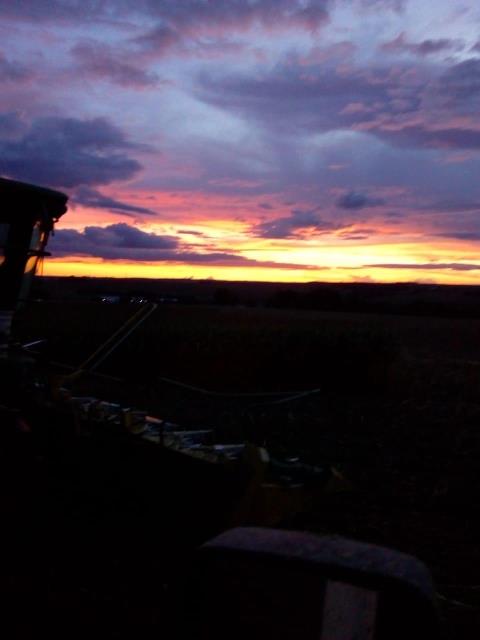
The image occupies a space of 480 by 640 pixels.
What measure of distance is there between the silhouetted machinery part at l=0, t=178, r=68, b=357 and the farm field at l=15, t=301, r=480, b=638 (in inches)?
19.4

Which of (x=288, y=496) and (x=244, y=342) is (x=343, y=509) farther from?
(x=244, y=342)

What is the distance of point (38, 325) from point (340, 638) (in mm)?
26337

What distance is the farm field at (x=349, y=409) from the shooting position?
8.36m

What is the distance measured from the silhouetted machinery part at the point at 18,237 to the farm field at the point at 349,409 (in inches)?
19.4

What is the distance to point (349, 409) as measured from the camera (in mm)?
16750

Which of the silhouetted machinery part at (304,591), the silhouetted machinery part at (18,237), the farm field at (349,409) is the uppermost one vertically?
the silhouetted machinery part at (18,237)

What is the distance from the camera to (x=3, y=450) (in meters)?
7.85

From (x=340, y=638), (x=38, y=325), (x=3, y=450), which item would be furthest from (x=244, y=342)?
(x=340, y=638)

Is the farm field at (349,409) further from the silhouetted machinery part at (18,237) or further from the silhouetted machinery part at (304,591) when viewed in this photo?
the silhouetted machinery part at (304,591)

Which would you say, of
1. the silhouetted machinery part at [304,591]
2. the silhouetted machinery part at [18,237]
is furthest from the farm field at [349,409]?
the silhouetted machinery part at [304,591]

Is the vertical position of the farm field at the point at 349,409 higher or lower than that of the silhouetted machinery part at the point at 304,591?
lower

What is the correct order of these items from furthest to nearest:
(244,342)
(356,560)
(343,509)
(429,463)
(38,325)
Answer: (38,325) → (244,342) → (429,463) → (343,509) → (356,560)

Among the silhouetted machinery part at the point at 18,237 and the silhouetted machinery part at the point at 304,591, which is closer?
the silhouetted machinery part at the point at 304,591

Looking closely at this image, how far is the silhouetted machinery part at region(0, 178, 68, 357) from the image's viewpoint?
8406mm
